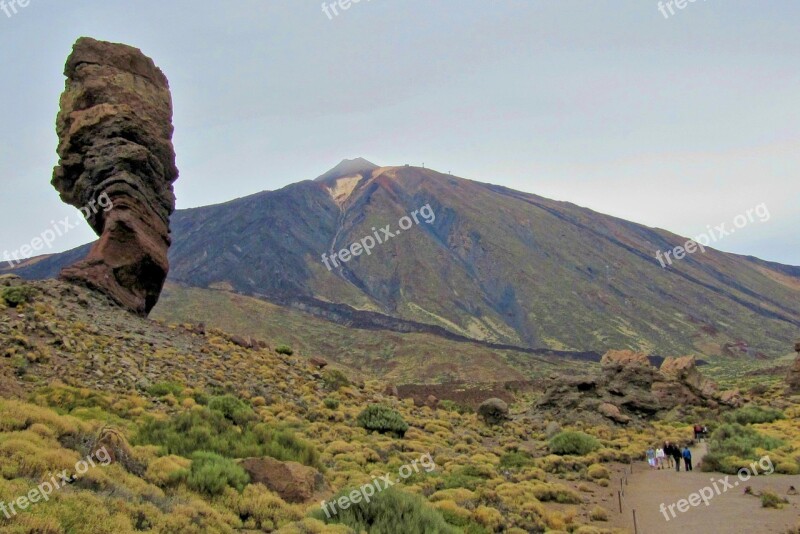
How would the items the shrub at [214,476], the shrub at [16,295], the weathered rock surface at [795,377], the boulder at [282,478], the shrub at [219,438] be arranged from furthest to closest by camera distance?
the weathered rock surface at [795,377] < the shrub at [16,295] < the shrub at [219,438] < the boulder at [282,478] < the shrub at [214,476]

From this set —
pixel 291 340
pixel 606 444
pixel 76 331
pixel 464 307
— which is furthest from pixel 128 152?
pixel 464 307

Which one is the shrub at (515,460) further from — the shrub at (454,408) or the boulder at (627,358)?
the boulder at (627,358)

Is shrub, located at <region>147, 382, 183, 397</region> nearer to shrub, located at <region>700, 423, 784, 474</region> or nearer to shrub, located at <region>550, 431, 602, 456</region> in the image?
shrub, located at <region>550, 431, 602, 456</region>

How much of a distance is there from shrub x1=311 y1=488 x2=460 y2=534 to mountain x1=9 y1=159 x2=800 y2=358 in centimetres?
9230

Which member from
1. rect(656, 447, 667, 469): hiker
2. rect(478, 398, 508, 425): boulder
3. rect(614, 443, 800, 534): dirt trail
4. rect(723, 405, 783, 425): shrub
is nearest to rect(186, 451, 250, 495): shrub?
rect(614, 443, 800, 534): dirt trail

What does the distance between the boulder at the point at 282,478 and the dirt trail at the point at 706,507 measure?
25.4 ft

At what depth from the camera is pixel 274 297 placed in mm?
118438

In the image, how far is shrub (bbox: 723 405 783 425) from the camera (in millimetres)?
33406

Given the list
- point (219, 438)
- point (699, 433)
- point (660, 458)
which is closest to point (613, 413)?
point (699, 433)

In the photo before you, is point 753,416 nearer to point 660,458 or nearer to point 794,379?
point 794,379

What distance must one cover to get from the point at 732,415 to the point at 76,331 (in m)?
35.4

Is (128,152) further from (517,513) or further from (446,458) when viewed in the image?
(517,513)

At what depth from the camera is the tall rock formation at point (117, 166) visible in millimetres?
22531

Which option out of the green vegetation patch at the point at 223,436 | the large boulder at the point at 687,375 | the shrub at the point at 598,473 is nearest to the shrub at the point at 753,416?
the large boulder at the point at 687,375
